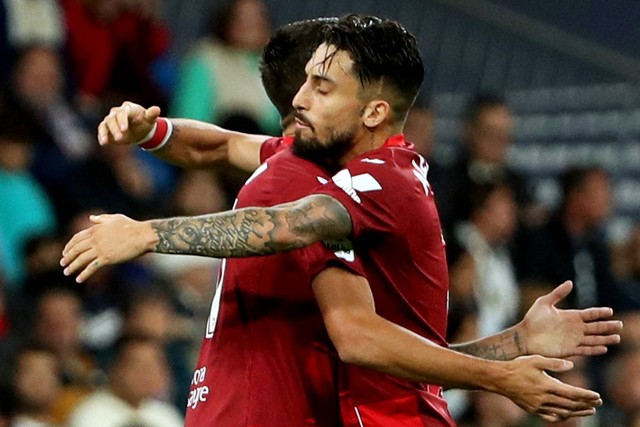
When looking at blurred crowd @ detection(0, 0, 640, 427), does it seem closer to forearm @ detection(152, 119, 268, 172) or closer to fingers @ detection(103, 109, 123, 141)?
forearm @ detection(152, 119, 268, 172)

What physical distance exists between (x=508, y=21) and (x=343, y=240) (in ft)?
25.7

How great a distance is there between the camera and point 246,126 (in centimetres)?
857

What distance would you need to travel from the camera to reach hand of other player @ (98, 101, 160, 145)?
171 inches

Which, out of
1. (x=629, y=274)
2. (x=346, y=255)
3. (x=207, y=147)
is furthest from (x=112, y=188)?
(x=346, y=255)

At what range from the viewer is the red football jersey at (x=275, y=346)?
4316 millimetres

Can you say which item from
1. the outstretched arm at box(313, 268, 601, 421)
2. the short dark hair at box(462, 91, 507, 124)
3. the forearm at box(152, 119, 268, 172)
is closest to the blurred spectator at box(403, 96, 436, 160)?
the short dark hair at box(462, 91, 507, 124)

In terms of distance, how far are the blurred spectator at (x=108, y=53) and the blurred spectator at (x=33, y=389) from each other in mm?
2342

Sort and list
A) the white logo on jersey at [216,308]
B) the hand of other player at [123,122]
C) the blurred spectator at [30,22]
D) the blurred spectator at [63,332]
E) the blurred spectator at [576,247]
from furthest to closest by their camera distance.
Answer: the blurred spectator at [576,247] → the blurred spectator at [30,22] → the blurred spectator at [63,332] → the white logo on jersey at [216,308] → the hand of other player at [123,122]

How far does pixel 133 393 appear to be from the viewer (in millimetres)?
7066

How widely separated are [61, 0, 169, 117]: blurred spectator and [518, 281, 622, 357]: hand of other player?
482 cm

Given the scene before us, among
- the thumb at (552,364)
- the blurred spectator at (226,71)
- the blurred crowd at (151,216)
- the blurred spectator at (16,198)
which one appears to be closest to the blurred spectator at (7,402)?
the blurred crowd at (151,216)

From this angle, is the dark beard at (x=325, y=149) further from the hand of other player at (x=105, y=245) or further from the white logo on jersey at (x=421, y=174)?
the hand of other player at (x=105, y=245)

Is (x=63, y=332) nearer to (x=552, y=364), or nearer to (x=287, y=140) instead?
(x=287, y=140)

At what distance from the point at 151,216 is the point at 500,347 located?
3799 millimetres
